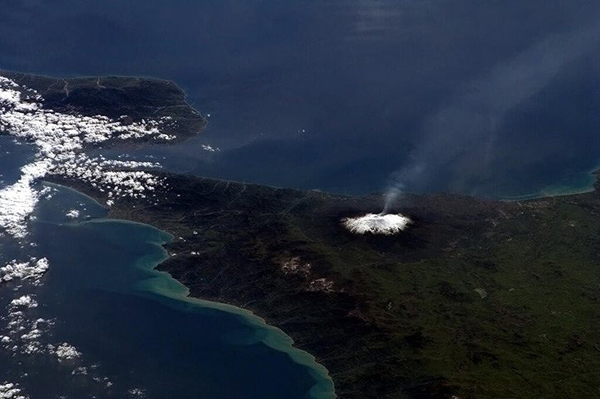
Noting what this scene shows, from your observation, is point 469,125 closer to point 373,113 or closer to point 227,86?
point 373,113

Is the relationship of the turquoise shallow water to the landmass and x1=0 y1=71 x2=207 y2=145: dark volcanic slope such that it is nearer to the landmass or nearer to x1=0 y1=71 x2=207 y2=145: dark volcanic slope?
the landmass

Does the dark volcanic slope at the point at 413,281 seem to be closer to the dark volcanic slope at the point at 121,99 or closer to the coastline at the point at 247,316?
the coastline at the point at 247,316

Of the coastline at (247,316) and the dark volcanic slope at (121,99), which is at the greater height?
the dark volcanic slope at (121,99)

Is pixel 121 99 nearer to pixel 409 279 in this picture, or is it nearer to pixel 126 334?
pixel 126 334

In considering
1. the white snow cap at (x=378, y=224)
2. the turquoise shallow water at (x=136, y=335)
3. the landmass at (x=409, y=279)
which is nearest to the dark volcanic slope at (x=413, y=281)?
the landmass at (x=409, y=279)

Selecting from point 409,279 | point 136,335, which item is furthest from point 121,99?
point 409,279
